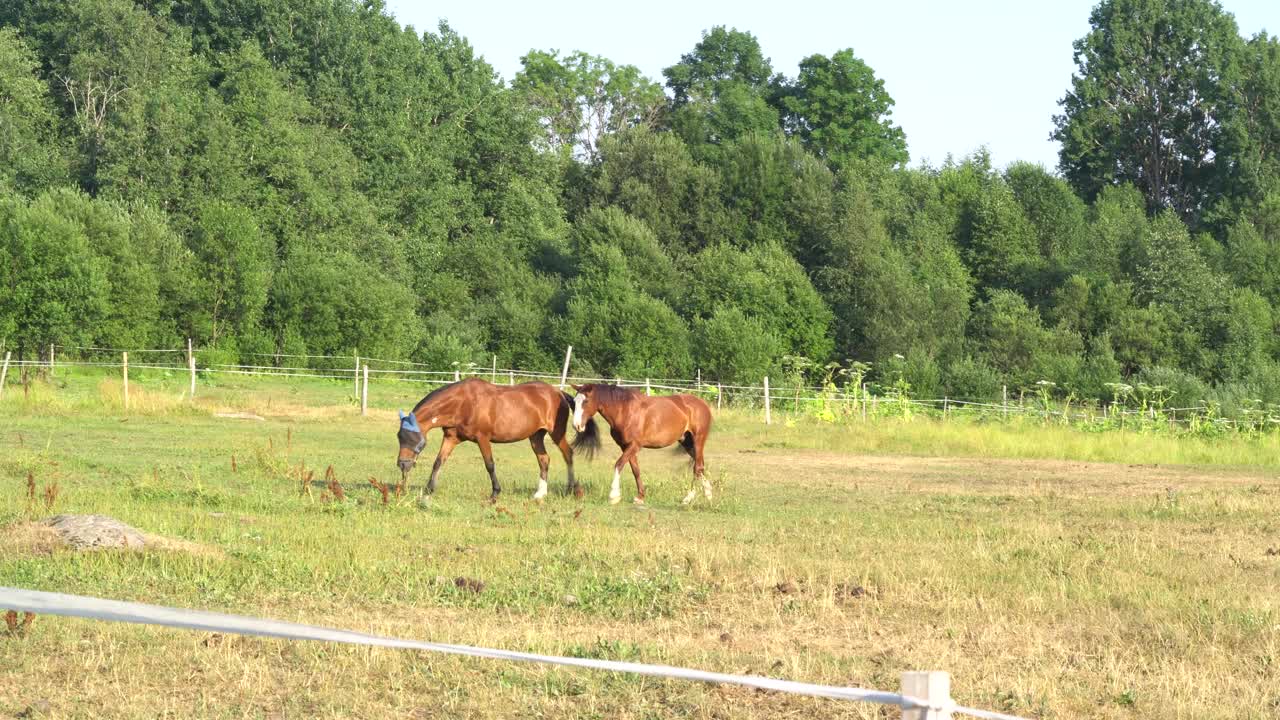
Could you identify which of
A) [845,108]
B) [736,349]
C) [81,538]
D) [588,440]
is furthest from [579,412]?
[845,108]

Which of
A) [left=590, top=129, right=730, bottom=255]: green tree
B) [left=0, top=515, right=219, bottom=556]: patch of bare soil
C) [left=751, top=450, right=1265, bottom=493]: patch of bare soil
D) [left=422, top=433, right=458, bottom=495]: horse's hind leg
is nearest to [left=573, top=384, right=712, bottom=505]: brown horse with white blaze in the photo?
[left=422, top=433, right=458, bottom=495]: horse's hind leg

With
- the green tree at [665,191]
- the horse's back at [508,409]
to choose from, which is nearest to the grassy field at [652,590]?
the horse's back at [508,409]

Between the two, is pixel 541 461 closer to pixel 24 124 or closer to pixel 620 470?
pixel 620 470

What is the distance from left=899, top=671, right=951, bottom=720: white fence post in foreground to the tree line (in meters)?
39.4

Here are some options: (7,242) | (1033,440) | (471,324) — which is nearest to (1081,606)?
(1033,440)

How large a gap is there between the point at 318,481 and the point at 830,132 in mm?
60659

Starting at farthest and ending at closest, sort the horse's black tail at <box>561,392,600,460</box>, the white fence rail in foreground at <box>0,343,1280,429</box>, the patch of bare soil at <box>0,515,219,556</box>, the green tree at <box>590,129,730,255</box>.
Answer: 1. the green tree at <box>590,129,730,255</box>
2. the white fence rail in foreground at <box>0,343,1280,429</box>
3. the horse's black tail at <box>561,392,600,460</box>
4. the patch of bare soil at <box>0,515,219,556</box>

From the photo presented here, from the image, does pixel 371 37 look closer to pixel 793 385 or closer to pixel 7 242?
pixel 7 242

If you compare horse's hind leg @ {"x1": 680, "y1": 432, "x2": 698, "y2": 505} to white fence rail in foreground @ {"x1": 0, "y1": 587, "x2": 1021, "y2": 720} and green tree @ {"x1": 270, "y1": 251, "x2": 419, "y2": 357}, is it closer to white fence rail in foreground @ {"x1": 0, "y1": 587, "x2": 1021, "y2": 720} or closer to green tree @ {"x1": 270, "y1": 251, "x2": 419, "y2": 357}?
white fence rail in foreground @ {"x1": 0, "y1": 587, "x2": 1021, "y2": 720}

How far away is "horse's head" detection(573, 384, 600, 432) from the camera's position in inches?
680

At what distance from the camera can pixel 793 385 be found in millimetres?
42969

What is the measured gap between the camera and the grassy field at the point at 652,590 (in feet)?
25.4

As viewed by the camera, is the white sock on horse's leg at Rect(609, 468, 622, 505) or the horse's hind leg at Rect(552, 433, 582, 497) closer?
the white sock on horse's leg at Rect(609, 468, 622, 505)

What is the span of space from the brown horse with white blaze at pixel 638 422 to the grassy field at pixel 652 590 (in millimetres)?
436
